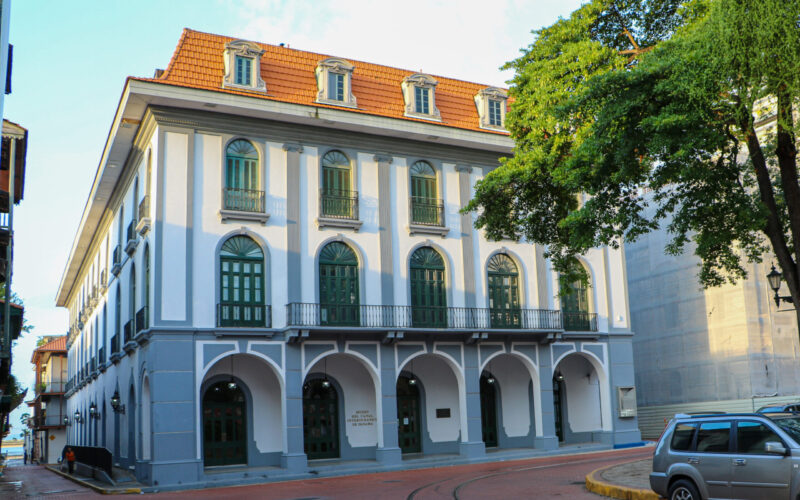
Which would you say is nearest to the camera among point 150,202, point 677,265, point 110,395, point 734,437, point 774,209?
point 734,437

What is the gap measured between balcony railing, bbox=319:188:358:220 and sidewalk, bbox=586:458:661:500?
12288mm

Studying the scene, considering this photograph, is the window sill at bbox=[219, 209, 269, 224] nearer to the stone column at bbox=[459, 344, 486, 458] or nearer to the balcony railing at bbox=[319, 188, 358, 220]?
the balcony railing at bbox=[319, 188, 358, 220]

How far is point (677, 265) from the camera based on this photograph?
37750 millimetres

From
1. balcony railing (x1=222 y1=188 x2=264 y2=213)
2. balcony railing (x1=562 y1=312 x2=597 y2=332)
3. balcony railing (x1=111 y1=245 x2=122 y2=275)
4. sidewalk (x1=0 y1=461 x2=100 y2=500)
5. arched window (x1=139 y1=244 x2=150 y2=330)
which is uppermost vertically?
balcony railing (x1=222 y1=188 x2=264 y2=213)

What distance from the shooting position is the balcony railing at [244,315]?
23.7 metres

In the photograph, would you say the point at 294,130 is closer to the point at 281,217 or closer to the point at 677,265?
the point at 281,217

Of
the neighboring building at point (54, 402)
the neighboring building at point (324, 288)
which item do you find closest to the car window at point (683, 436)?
the neighboring building at point (324, 288)

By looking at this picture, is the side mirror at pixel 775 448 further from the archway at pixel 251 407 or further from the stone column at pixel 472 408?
the stone column at pixel 472 408

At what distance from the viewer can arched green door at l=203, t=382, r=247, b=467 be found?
24.5 meters

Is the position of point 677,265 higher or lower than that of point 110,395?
higher

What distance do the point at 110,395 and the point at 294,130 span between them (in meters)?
14.7

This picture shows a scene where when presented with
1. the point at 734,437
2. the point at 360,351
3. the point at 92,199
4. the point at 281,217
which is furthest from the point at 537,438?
the point at 92,199

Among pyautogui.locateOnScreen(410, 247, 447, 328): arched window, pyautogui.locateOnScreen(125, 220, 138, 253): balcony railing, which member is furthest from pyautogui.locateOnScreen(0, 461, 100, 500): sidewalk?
pyautogui.locateOnScreen(410, 247, 447, 328): arched window

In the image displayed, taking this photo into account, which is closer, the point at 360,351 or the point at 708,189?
the point at 708,189
